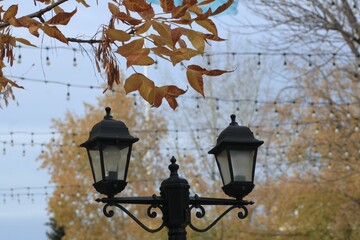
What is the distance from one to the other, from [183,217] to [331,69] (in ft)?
46.3

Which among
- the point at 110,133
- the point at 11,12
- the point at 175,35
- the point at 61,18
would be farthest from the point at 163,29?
the point at 110,133

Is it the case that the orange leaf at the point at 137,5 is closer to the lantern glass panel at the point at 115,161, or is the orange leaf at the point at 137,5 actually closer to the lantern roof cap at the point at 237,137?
the lantern glass panel at the point at 115,161

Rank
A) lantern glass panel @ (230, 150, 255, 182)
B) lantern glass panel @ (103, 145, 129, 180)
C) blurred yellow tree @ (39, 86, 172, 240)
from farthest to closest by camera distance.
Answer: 1. blurred yellow tree @ (39, 86, 172, 240)
2. lantern glass panel @ (230, 150, 255, 182)
3. lantern glass panel @ (103, 145, 129, 180)

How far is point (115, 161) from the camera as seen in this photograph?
254 inches

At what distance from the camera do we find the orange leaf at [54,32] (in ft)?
15.8

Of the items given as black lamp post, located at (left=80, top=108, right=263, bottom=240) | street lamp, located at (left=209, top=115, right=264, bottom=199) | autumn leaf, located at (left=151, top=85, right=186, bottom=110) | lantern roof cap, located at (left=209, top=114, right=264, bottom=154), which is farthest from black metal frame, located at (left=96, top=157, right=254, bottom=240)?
autumn leaf, located at (left=151, top=85, right=186, bottom=110)

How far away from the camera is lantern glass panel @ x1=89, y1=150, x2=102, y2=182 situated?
644cm

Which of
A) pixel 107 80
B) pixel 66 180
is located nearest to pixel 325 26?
pixel 107 80

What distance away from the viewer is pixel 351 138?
816 inches

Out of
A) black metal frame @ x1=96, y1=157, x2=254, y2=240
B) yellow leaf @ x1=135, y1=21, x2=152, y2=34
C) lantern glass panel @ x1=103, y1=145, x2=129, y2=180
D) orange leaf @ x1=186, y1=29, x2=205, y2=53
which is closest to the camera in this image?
yellow leaf @ x1=135, y1=21, x2=152, y2=34

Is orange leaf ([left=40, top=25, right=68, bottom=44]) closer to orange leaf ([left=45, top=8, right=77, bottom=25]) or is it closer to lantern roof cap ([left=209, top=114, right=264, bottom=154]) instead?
orange leaf ([left=45, top=8, right=77, bottom=25])

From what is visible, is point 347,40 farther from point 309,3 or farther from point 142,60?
point 142,60

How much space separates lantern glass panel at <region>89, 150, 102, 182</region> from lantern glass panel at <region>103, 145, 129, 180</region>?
5 centimetres

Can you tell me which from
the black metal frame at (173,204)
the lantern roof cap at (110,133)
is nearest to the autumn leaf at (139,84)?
the lantern roof cap at (110,133)
